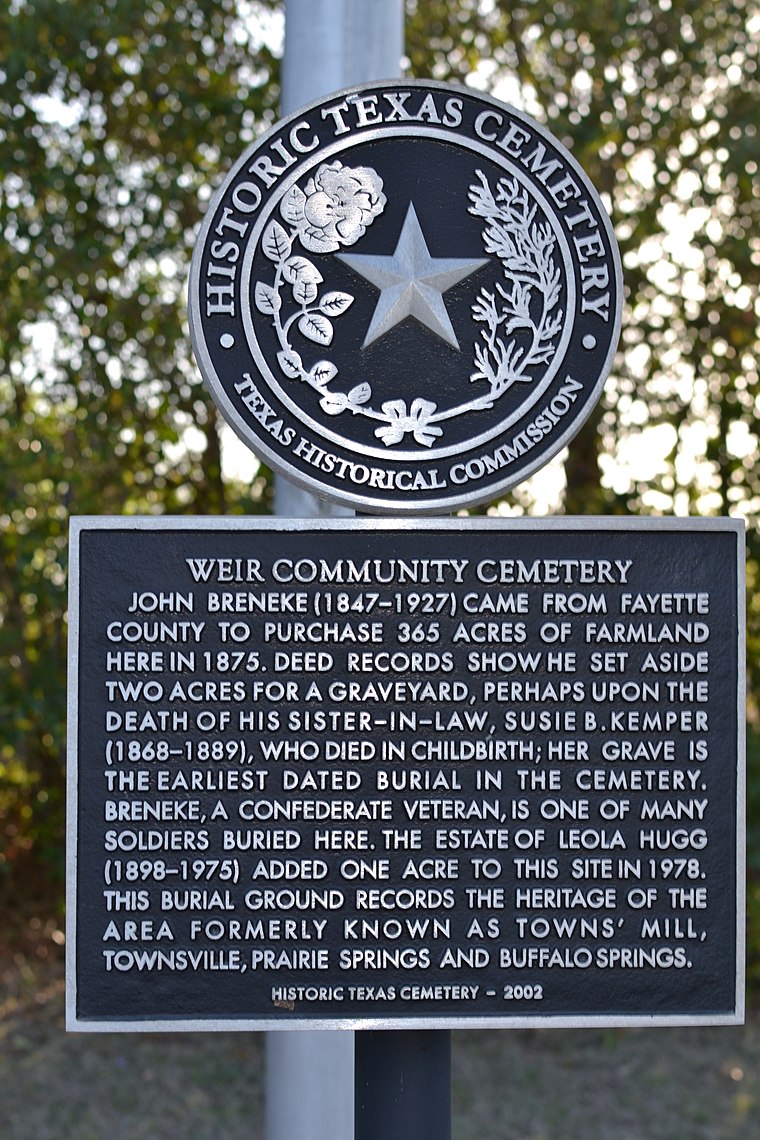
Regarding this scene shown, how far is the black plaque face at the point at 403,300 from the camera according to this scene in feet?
10.2

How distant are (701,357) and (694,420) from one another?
1.15 feet

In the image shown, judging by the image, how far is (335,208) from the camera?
122 inches

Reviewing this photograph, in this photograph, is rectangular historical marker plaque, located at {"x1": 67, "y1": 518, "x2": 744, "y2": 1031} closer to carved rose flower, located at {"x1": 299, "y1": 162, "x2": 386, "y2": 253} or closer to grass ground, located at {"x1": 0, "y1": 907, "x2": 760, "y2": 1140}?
carved rose flower, located at {"x1": 299, "y1": 162, "x2": 386, "y2": 253}

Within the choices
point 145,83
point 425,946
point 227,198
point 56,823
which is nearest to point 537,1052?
point 56,823

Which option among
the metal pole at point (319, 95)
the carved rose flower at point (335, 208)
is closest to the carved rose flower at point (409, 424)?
the carved rose flower at point (335, 208)

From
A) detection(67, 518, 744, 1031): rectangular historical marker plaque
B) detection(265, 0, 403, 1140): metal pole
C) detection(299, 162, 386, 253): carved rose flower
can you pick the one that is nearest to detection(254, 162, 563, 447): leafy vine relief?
detection(299, 162, 386, 253): carved rose flower

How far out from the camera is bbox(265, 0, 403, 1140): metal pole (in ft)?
14.7

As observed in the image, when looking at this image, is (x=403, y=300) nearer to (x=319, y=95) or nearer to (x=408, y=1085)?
(x=319, y=95)

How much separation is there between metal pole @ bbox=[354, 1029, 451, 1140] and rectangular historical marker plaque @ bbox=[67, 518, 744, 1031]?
268 millimetres

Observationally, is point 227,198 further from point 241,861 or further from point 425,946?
point 425,946

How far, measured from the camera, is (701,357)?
6957 millimetres

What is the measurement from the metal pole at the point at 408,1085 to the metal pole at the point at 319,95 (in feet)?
4.80

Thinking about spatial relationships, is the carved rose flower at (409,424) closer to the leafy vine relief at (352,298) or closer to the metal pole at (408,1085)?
the leafy vine relief at (352,298)

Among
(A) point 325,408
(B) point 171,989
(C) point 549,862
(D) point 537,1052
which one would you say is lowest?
(D) point 537,1052
